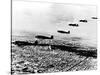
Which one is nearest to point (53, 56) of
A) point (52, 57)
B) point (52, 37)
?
point (52, 57)

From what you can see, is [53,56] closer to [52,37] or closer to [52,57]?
[52,57]

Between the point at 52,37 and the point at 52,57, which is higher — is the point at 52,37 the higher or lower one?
the higher one

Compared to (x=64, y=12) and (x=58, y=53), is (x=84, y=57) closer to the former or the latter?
→ (x=58, y=53)

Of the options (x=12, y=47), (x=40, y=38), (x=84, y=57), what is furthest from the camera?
(x=84, y=57)

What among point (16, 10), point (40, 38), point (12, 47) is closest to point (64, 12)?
point (40, 38)
